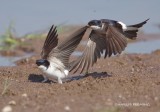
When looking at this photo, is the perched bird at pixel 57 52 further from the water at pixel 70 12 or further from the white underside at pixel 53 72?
the water at pixel 70 12

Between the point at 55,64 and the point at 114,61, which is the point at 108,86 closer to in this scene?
the point at 55,64

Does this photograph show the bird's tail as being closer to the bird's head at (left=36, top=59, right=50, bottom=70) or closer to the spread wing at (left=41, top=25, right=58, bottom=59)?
the spread wing at (left=41, top=25, right=58, bottom=59)

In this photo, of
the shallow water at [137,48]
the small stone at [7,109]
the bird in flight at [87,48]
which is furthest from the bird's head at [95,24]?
the shallow water at [137,48]

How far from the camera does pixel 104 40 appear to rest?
25.3 ft

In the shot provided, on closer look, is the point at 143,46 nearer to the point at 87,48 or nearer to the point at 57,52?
the point at 87,48

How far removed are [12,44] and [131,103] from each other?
14.8 ft

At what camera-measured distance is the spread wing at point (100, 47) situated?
285 inches

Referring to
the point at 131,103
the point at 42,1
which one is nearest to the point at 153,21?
the point at 42,1

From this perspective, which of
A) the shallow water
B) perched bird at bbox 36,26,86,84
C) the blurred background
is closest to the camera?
perched bird at bbox 36,26,86,84

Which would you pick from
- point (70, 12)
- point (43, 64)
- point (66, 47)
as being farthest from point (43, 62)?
point (70, 12)

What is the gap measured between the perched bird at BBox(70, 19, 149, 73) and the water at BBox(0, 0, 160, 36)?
11.1 ft

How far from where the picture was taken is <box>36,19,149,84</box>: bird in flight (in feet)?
23.9

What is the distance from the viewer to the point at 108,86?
6.52 m

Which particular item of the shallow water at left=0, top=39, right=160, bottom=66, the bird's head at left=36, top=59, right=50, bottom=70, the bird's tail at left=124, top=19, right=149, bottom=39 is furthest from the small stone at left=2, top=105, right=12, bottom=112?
the shallow water at left=0, top=39, right=160, bottom=66
